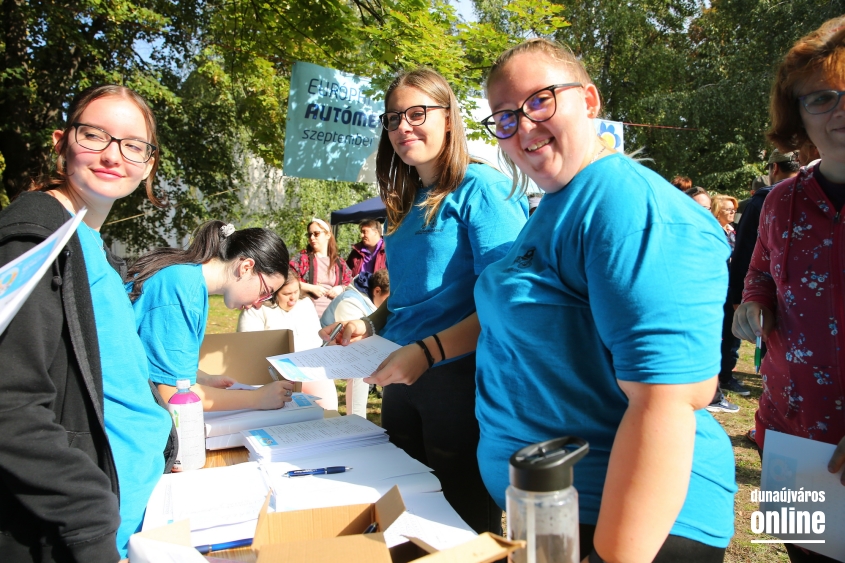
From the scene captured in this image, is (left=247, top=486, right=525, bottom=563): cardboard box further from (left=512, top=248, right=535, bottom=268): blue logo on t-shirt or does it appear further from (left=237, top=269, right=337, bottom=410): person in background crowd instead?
(left=237, top=269, right=337, bottom=410): person in background crowd

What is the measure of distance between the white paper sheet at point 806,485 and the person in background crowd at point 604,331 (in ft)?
1.36

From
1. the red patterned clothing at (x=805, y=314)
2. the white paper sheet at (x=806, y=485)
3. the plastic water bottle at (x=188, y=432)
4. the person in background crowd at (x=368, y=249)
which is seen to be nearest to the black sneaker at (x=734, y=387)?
the person in background crowd at (x=368, y=249)

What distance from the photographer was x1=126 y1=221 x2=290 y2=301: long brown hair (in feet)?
7.54

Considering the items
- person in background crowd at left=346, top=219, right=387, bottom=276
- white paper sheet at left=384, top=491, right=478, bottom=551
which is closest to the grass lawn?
person in background crowd at left=346, top=219, right=387, bottom=276

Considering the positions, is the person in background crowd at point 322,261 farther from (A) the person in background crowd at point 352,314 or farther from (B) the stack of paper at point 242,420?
(B) the stack of paper at point 242,420

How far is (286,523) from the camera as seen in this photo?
1030 mm

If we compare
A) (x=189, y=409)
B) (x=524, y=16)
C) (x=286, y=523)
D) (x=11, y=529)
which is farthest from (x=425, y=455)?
(x=524, y=16)

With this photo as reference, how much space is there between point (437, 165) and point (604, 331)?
3.42 feet

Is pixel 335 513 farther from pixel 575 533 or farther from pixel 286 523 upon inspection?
pixel 575 533

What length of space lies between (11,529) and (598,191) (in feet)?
3.78

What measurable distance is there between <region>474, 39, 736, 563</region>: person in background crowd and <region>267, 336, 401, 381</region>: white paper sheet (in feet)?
1.58

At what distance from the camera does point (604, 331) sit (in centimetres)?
90

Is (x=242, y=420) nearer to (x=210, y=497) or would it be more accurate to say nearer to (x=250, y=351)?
(x=210, y=497)

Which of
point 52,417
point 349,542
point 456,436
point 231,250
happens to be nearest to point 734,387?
point 456,436
